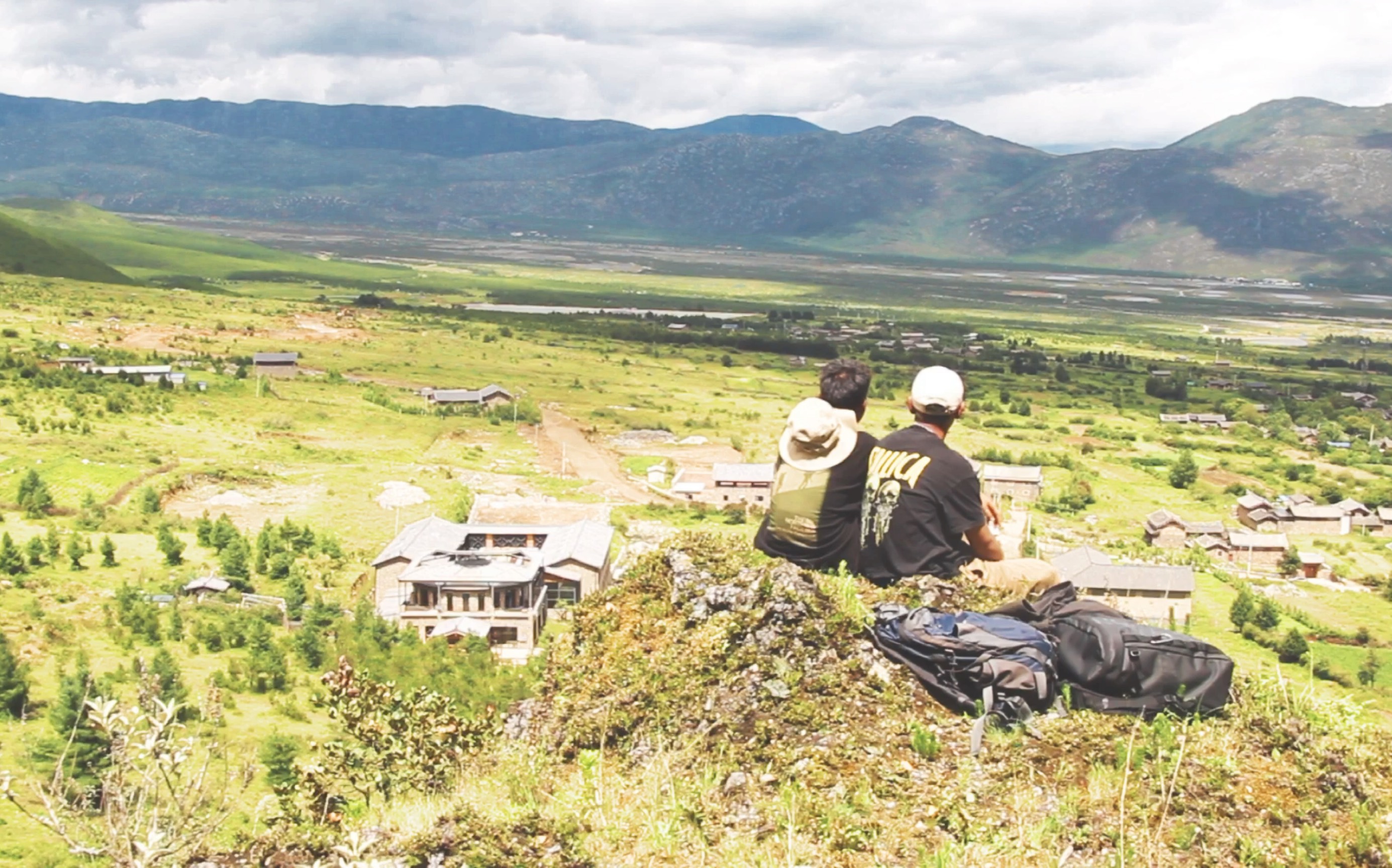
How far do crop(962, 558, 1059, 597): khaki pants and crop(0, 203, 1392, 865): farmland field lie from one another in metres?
2.30

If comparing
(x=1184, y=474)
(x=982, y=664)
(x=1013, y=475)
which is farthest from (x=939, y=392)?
(x=1184, y=474)

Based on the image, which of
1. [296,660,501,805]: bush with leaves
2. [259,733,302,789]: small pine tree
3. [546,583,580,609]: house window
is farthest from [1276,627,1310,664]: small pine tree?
[296,660,501,805]: bush with leaves

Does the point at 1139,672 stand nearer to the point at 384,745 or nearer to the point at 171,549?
the point at 384,745

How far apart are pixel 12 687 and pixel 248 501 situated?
2390 centimetres

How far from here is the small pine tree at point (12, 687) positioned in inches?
898

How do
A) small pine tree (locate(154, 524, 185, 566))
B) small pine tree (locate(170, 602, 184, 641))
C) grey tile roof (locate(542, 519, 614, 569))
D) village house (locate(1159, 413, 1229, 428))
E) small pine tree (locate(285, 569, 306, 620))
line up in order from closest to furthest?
small pine tree (locate(170, 602, 184, 641)) < small pine tree (locate(285, 569, 306, 620)) < grey tile roof (locate(542, 519, 614, 569)) < small pine tree (locate(154, 524, 185, 566)) < village house (locate(1159, 413, 1229, 428))

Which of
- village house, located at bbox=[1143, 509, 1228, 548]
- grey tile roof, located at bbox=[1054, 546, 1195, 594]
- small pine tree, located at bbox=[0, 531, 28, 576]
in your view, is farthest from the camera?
village house, located at bbox=[1143, 509, 1228, 548]

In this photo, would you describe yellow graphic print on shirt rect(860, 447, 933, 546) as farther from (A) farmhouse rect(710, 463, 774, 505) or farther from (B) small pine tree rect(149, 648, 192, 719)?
(A) farmhouse rect(710, 463, 774, 505)

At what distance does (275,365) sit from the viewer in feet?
260

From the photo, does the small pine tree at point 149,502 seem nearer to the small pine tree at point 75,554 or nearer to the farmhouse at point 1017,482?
the small pine tree at point 75,554

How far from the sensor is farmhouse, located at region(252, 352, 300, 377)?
77688mm

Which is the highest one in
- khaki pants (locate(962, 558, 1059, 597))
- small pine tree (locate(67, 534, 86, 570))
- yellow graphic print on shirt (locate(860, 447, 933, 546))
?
yellow graphic print on shirt (locate(860, 447, 933, 546))

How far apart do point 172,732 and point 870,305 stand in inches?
7529

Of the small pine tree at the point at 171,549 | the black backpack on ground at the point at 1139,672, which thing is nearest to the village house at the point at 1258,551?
the small pine tree at the point at 171,549
